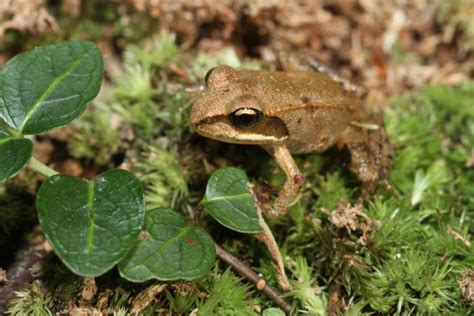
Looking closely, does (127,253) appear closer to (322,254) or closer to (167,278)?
(167,278)

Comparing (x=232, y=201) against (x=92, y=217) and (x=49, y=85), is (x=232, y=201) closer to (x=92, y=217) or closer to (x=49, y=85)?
(x=92, y=217)

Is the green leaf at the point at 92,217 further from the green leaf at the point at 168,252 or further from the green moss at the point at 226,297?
the green moss at the point at 226,297

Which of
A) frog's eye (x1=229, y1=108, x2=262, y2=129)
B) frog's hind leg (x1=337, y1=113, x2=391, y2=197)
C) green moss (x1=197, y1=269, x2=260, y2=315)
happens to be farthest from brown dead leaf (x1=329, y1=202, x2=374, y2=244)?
frog's eye (x1=229, y1=108, x2=262, y2=129)

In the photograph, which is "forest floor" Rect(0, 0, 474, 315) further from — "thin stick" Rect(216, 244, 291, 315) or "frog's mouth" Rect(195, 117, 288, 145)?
"frog's mouth" Rect(195, 117, 288, 145)

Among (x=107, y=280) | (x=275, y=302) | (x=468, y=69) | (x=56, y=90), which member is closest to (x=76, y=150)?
(x=56, y=90)

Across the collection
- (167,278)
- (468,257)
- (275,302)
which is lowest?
(275,302)

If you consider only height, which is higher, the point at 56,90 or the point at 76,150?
the point at 56,90

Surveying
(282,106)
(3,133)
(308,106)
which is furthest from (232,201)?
(3,133)
